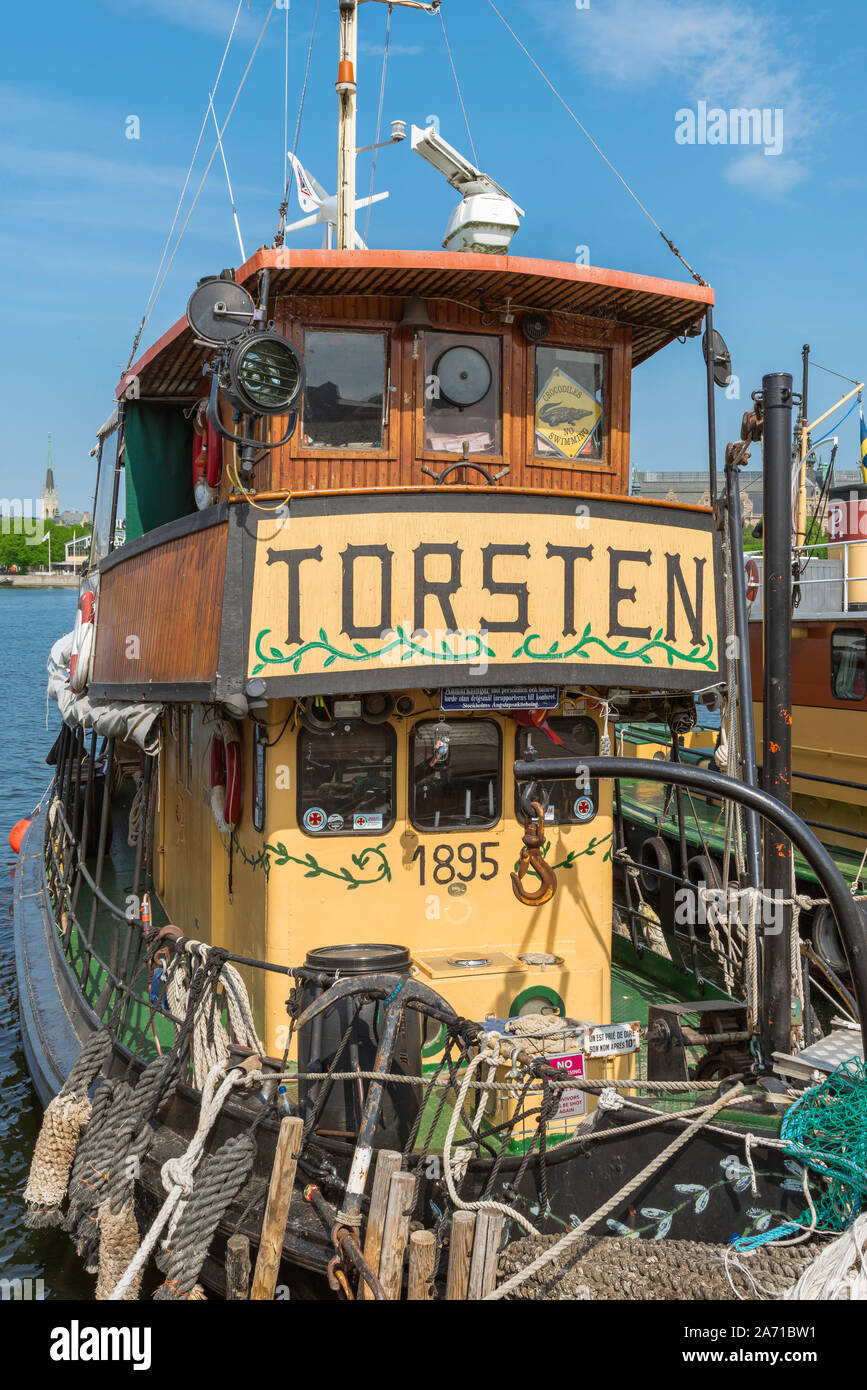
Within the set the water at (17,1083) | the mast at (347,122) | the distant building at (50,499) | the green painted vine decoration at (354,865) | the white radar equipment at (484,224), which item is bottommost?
the water at (17,1083)

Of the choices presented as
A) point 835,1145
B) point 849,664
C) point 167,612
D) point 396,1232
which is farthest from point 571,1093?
point 849,664

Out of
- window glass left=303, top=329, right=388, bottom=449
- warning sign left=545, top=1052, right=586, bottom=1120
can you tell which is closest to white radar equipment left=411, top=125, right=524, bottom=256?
window glass left=303, top=329, right=388, bottom=449

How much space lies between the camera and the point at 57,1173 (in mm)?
7684

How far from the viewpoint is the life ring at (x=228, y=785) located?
7742 mm

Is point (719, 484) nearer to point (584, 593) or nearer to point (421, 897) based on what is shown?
point (584, 593)

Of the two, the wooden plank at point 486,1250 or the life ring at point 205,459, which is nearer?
the wooden plank at point 486,1250

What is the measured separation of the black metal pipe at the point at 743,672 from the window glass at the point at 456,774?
5.69ft

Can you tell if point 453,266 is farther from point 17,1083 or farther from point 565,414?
point 17,1083

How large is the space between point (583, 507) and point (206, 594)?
2.38m

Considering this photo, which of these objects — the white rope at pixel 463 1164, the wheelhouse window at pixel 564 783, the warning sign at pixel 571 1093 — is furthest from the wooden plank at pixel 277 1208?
the wheelhouse window at pixel 564 783

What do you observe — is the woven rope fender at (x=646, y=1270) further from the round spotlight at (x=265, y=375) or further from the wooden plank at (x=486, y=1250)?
the round spotlight at (x=265, y=375)

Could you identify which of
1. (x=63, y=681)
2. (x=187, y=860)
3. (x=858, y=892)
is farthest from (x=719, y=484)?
(x=63, y=681)

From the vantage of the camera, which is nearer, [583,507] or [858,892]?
[583,507]
